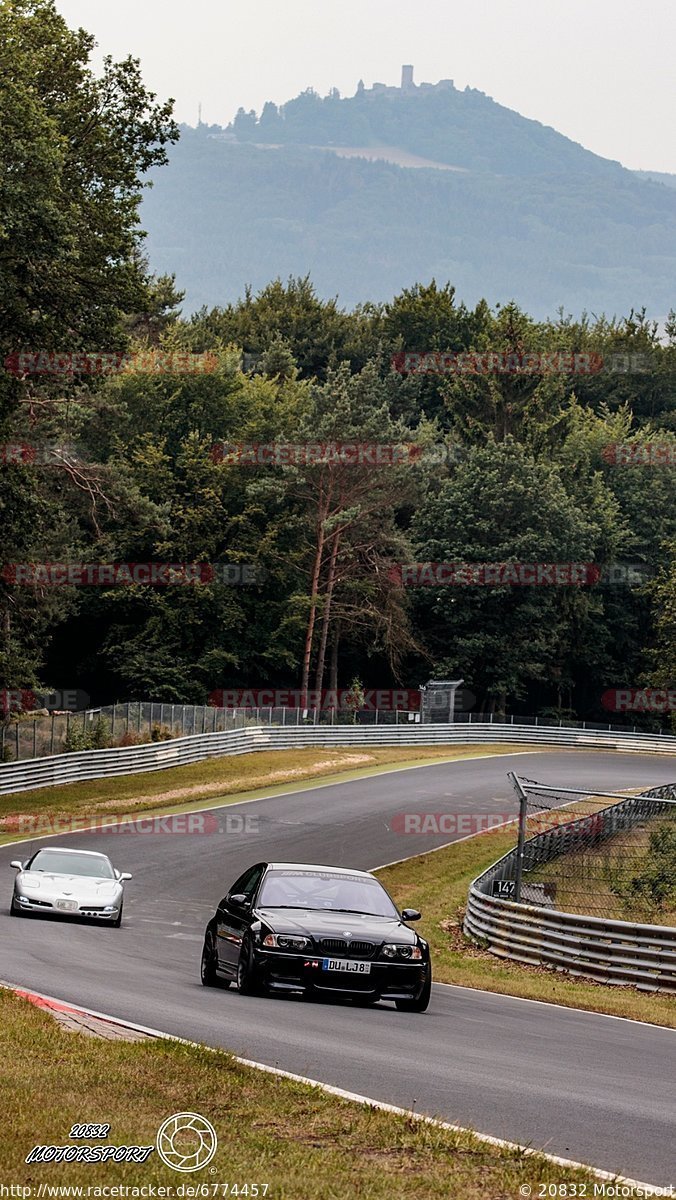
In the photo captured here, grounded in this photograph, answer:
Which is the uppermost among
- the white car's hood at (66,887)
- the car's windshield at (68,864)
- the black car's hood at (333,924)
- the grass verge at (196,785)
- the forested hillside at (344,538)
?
the forested hillside at (344,538)

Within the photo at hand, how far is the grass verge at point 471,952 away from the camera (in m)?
17.2

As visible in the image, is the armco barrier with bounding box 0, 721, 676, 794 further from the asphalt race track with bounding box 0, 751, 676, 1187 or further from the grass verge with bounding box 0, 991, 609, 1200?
the grass verge with bounding box 0, 991, 609, 1200

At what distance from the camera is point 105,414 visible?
70312 millimetres

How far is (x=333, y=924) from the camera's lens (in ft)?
47.1

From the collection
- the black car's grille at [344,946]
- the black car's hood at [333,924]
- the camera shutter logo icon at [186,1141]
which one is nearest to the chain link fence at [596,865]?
the black car's hood at [333,924]

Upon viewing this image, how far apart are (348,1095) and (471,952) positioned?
48.0 feet

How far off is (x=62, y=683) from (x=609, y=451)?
37.2 metres

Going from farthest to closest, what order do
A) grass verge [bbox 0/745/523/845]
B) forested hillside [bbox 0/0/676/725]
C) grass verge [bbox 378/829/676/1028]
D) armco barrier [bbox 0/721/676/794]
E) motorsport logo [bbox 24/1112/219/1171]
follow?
forested hillside [bbox 0/0/676/725], armco barrier [bbox 0/721/676/794], grass verge [bbox 0/745/523/845], grass verge [bbox 378/829/676/1028], motorsport logo [bbox 24/1112/219/1171]

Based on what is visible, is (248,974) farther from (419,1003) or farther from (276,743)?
(276,743)

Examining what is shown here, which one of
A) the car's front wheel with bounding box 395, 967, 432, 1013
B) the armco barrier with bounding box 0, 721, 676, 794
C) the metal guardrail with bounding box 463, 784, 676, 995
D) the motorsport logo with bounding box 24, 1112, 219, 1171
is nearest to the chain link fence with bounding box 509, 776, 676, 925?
the metal guardrail with bounding box 463, 784, 676, 995

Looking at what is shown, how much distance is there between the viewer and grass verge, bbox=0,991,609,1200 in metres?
6.70

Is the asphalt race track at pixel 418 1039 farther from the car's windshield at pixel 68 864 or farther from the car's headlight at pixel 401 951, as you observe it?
the car's windshield at pixel 68 864

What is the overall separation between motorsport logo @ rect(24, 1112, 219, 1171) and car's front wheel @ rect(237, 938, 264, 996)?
6.74 meters

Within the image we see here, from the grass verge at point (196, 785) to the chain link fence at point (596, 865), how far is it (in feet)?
48.6
